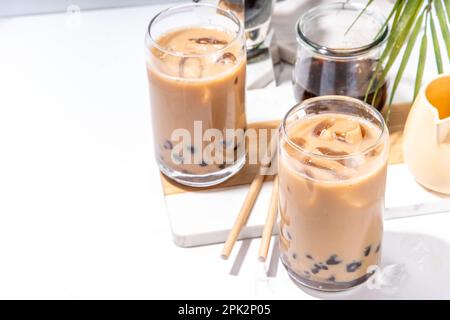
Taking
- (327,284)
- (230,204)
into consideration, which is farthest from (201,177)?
(327,284)

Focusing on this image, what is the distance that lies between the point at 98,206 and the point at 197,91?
21 cm

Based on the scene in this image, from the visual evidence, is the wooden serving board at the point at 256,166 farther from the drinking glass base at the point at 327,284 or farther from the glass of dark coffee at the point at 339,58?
the drinking glass base at the point at 327,284

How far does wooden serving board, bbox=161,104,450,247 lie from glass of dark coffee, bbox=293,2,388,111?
0.11m

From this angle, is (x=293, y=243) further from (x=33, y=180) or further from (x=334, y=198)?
(x=33, y=180)

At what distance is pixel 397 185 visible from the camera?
3.51ft

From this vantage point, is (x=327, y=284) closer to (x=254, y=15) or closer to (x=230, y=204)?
(x=230, y=204)

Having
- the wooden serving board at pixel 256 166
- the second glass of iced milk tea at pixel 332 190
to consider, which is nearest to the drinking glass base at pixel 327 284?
the second glass of iced milk tea at pixel 332 190

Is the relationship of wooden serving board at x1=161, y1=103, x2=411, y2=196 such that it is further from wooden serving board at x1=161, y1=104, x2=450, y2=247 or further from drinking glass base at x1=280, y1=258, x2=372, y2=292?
drinking glass base at x1=280, y1=258, x2=372, y2=292

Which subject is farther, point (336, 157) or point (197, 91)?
point (197, 91)

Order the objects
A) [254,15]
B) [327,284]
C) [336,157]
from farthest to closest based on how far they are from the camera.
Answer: [254,15] → [327,284] → [336,157]

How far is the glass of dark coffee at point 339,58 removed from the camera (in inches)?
44.4

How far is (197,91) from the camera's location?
1.00 metres

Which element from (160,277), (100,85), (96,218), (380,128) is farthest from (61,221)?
(380,128)

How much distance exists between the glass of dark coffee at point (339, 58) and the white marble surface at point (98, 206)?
0.66ft
